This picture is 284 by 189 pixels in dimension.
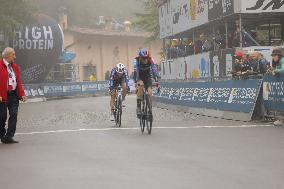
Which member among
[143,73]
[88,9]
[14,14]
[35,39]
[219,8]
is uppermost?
[88,9]

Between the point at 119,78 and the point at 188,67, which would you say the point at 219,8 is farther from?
the point at 119,78

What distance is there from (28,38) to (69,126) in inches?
1192

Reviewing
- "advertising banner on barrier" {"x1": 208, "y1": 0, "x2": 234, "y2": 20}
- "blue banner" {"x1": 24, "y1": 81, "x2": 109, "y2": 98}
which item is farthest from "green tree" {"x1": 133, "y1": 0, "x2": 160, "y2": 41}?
A: "advertising banner on barrier" {"x1": 208, "y1": 0, "x2": 234, "y2": 20}

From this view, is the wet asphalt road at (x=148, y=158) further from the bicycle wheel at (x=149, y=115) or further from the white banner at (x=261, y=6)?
the white banner at (x=261, y=6)

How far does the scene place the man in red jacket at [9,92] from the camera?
11.7 metres

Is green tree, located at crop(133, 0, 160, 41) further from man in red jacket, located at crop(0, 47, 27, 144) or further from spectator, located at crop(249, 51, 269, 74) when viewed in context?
man in red jacket, located at crop(0, 47, 27, 144)

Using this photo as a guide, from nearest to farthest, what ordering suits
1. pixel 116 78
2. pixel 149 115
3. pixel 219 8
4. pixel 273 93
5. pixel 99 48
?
pixel 149 115 → pixel 273 93 → pixel 116 78 → pixel 219 8 → pixel 99 48

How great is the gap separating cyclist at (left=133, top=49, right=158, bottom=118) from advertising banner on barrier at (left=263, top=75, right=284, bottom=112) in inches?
121

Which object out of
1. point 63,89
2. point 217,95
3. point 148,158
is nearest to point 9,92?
point 148,158

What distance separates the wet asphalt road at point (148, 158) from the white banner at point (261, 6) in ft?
27.8

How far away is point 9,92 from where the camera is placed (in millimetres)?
11773

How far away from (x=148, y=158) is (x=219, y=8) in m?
16.1

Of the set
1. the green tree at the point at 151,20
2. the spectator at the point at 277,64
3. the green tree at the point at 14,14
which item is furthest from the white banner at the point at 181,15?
the green tree at the point at 151,20

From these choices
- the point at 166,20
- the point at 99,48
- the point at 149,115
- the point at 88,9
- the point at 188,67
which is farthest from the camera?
the point at 88,9
